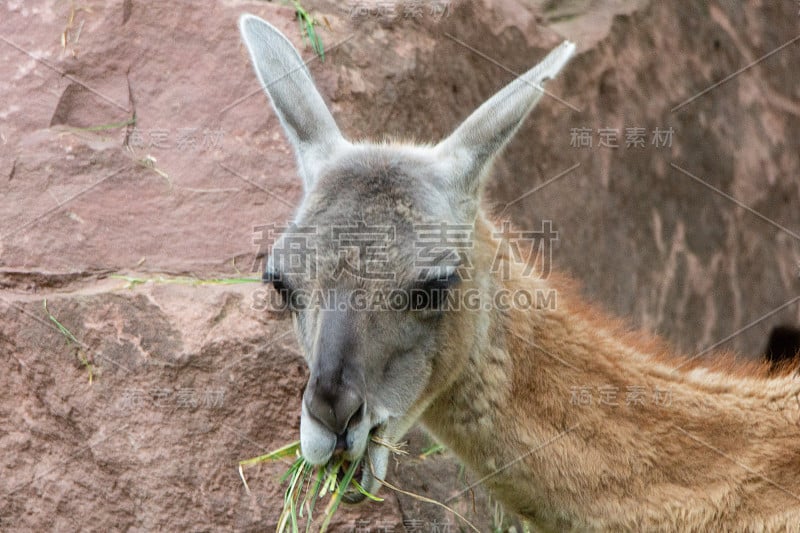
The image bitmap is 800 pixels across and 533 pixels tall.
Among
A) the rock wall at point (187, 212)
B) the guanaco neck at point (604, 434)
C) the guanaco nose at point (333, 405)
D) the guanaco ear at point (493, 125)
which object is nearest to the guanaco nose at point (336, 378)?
the guanaco nose at point (333, 405)

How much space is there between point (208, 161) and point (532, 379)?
2543 millimetres

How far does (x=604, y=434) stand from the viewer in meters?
4.18

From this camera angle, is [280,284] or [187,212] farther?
[187,212]

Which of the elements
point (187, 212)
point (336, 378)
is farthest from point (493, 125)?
point (187, 212)

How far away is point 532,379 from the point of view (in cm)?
425

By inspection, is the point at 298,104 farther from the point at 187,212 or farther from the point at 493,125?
the point at 187,212

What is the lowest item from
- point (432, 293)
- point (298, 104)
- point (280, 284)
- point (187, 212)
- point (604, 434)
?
point (187, 212)

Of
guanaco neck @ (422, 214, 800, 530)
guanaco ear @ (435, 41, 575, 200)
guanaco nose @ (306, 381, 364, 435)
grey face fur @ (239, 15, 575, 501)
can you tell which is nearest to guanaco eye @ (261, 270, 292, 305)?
grey face fur @ (239, 15, 575, 501)

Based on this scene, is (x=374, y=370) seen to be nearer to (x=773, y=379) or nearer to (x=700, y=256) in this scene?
(x=773, y=379)

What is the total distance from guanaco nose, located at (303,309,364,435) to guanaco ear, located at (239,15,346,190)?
938 mm

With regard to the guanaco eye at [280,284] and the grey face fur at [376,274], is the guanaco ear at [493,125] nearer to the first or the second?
the grey face fur at [376,274]

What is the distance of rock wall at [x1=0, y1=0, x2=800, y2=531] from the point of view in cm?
513

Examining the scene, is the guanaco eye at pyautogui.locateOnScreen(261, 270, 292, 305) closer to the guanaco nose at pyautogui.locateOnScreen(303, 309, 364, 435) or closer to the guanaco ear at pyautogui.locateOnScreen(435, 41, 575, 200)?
the guanaco nose at pyautogui.locateOnScreen(303, 309, 364, 435)

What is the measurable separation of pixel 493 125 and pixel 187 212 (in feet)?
7.30
